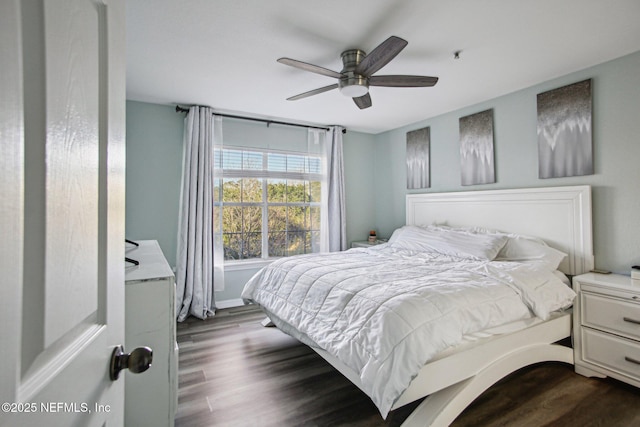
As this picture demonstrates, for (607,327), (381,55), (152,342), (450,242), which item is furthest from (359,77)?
(607,327)

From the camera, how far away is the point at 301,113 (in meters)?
3.95

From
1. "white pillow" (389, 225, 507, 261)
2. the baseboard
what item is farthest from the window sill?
"white pillow" (389, 225, 507, 261)

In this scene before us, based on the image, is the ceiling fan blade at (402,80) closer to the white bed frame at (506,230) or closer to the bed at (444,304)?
the bed at (444,304)

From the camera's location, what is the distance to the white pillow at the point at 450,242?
2.89 m

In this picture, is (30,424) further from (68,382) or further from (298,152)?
(298,152)

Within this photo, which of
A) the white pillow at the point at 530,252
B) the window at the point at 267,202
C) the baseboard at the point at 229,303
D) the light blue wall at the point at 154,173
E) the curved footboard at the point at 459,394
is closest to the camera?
the curved footboard at the point at 459,394

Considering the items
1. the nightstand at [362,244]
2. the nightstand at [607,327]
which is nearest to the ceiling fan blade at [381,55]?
the nightstand at [607,327]

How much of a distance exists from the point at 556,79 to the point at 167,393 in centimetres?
385

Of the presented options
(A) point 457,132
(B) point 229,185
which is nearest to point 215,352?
(B) point 229,185

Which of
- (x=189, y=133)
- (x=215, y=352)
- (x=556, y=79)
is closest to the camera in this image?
(x=215, y=352)

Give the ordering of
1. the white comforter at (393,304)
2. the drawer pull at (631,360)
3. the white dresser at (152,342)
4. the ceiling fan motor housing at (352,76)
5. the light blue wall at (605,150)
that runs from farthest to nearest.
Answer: the light blue wall at (605,150) < the ceiling fan motor housing at (352,76) < the drawer pull at (631,360) < the white comforter at (393,304) < the white dresser at (152,342)

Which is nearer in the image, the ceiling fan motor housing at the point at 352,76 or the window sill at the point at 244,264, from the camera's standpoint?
the ceiling fan motor housing at the point at 352,76

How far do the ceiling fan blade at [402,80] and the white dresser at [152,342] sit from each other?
6.30ft

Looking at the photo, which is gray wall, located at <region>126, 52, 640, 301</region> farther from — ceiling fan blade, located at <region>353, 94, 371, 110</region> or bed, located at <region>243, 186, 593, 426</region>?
ceiling fan blade, located at <region>353, 94, 371, 110</region>
